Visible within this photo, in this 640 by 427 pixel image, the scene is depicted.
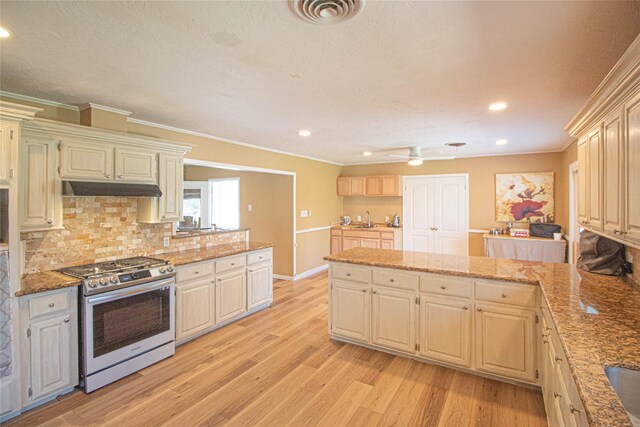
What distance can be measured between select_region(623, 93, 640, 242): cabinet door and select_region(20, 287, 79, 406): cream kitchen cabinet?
3685 millimetres

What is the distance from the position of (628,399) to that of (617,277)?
1.74 m

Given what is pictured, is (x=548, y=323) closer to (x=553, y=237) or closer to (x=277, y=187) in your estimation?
(x=553, y=237)

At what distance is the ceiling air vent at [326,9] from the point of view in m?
1.45

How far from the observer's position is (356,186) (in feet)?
24.3

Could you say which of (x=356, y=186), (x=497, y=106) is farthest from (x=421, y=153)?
(x=497, y=106)

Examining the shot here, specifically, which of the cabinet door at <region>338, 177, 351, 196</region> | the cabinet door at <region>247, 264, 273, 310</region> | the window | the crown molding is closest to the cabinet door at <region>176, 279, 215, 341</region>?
the cabinet door at <region>247, 264, 273, 310</region>

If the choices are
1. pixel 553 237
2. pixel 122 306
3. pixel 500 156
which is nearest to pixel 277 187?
A: pixel 122 306

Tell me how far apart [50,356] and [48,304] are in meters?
0.40

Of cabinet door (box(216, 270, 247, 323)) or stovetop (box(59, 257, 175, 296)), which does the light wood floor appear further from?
stovetop (box(59, 257, 175, 296))

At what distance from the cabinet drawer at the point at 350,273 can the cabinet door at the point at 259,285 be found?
52.4 inches

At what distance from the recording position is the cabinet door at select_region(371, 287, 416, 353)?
3070mm

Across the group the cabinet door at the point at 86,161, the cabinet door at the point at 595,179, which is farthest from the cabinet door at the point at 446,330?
the cabinet door at the point at 86,161

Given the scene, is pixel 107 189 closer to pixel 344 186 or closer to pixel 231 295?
pixel 231 295

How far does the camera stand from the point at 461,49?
1.92 metres
